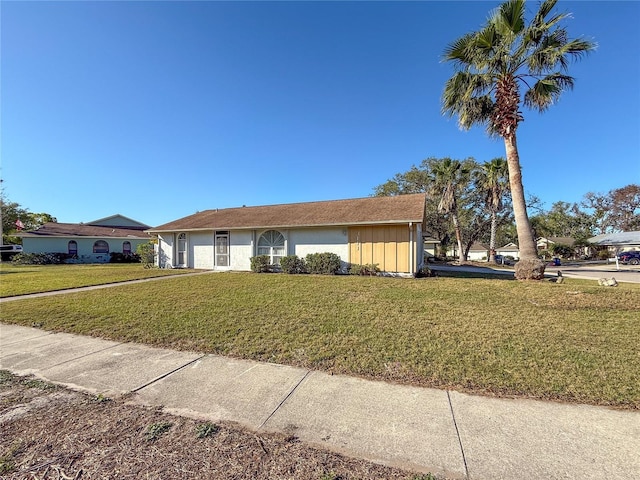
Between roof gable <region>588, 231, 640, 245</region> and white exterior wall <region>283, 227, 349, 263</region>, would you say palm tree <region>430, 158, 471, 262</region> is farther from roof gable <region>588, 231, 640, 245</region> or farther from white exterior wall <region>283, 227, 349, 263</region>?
white exterior wall <region>283, 227, 349, 263</region>

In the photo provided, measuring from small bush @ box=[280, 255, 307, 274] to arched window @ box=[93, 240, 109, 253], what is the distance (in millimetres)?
23085

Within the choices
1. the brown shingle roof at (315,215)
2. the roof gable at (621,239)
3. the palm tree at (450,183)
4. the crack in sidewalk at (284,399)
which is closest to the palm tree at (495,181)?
the palm tree at (450,183)

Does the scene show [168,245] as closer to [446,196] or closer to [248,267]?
[248,267]

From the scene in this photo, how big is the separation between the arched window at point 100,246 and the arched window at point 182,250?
14.8m

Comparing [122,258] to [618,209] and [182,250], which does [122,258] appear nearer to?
[182,250]

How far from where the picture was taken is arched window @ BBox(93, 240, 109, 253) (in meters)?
27.3

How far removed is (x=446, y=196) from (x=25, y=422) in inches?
1140

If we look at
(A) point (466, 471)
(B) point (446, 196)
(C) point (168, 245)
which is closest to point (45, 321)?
(A) point (466, 471)

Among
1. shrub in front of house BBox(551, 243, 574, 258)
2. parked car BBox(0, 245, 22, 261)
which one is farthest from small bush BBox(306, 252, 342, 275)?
shrub in front of house BBox(551, 243, 574, 258)

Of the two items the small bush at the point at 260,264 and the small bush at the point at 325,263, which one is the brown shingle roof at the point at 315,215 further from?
the small bush at the point at 260,264

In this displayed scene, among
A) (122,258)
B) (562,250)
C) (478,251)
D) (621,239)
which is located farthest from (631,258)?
(122,258)

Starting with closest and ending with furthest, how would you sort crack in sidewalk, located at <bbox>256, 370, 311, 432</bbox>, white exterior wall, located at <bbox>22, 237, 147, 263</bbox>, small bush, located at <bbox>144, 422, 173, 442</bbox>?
small bush, located at <bbox>144, 422, 173, 442</bbox> < crack in sidewalk, located at <bbox>256, 370, 311, 432</bbox> < white exterior wall, located at <bbox>22, 237, 147, 263</bbox>

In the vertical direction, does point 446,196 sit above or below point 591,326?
above

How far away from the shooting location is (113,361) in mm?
4270
